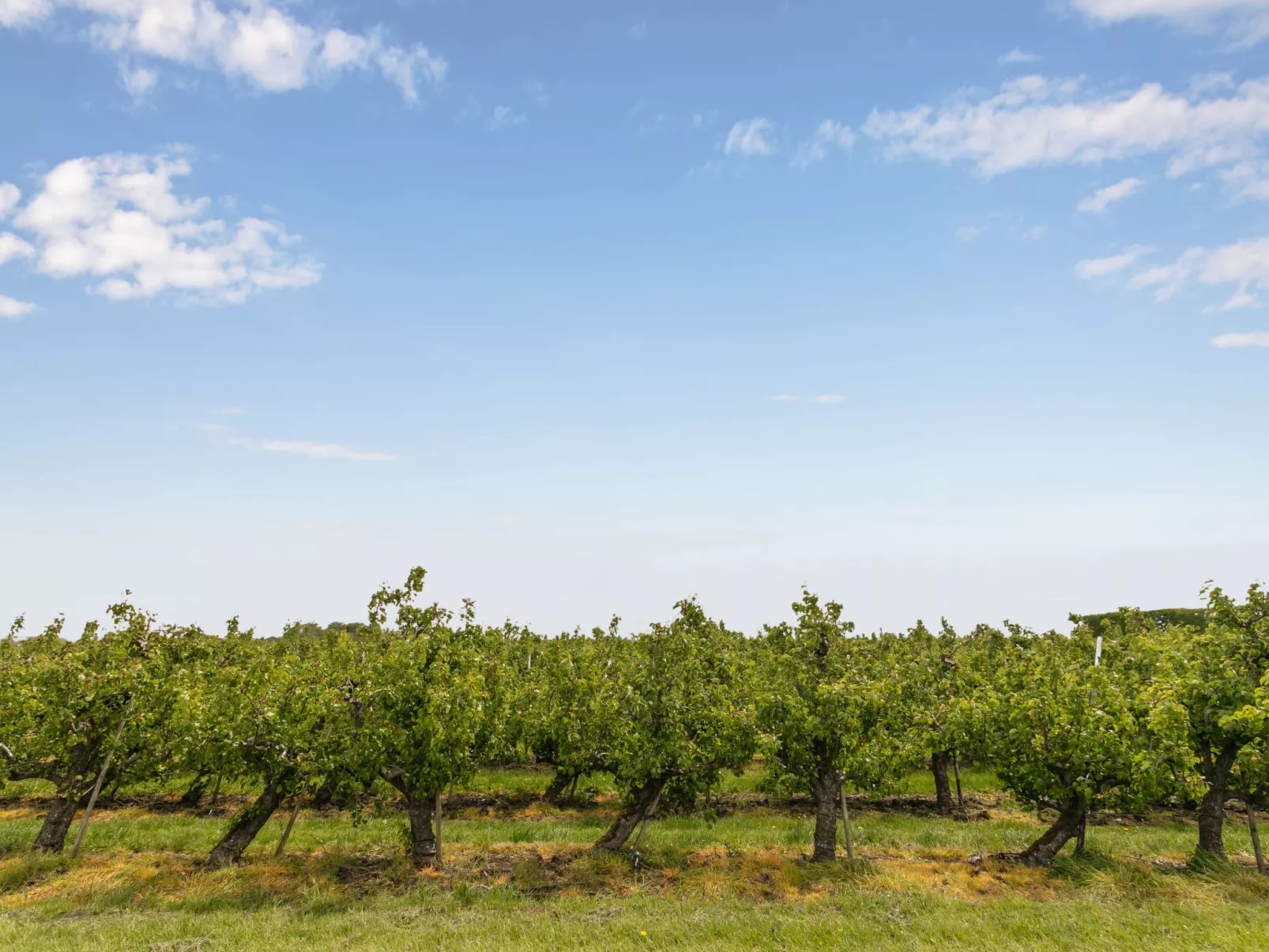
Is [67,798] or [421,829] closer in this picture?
[421,829]

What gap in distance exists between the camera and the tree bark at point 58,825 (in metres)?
22.4

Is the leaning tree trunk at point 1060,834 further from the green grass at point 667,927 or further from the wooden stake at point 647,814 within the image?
the wooden stake at point 647,814

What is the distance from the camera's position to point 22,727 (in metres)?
21.9

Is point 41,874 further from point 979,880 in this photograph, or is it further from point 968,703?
point 968,703

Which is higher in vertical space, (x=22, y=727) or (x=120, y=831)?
(x=22, y=727)

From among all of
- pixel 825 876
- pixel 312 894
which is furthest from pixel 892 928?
pixel 312 894

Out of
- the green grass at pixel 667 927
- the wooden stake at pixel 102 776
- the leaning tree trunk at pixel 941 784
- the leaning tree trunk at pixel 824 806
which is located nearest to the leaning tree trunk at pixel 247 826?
the wooden stake at pixel 102 776

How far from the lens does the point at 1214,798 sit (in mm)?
21125

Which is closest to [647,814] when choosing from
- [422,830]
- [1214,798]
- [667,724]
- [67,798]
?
[667,724]

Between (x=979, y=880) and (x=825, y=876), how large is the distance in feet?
14.6

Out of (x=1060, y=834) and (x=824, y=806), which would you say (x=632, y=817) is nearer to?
(x=824, y=806)

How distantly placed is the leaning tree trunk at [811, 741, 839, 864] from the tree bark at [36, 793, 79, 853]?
2526 cm

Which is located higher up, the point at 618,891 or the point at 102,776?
the point at 102,776

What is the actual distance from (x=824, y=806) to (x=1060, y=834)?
7524 mm
